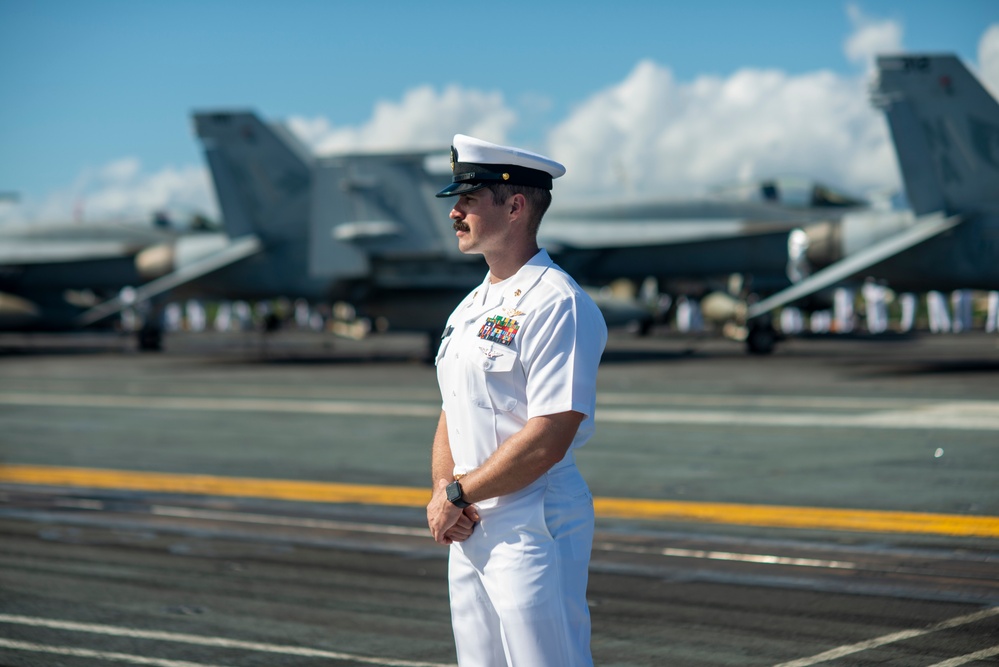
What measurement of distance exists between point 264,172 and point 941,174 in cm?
1694

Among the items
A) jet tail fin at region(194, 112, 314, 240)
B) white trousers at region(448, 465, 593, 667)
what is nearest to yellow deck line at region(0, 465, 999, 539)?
white trousers at region(448, 465, 593, 667)

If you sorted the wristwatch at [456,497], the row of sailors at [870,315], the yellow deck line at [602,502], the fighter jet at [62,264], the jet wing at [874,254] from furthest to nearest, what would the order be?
1. the row of sailors at [870,315]
2. the fighter jet at [62,264]
3. the jet wing at [874,254]
4. the yellow deck line at [602,502]
5. the wristwatch at [456,497]

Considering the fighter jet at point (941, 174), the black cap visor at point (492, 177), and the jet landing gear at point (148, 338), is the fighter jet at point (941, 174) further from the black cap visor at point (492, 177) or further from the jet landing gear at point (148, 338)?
the jet landing gear at point (148, 338)

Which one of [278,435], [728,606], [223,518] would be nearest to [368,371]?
[278,435]

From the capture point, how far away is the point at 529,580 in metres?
2.79

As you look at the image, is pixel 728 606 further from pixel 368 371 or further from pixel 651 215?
pixel 651 215

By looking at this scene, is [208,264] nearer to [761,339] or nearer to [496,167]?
[761,339]

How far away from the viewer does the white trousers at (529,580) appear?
2793 millimetres

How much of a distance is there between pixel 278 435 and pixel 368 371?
10.6 meters

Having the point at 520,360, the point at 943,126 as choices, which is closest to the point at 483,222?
the point at 520,360

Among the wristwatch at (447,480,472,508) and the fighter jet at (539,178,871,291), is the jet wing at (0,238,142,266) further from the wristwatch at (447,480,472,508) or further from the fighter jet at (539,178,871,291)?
the wristwatch at (447,480,472,508)

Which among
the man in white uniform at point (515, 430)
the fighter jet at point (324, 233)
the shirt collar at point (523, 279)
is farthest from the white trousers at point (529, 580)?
the fighter jet at point (324, 233)

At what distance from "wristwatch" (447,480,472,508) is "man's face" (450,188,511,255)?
2.17ft

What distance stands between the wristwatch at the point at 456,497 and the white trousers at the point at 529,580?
6cm
